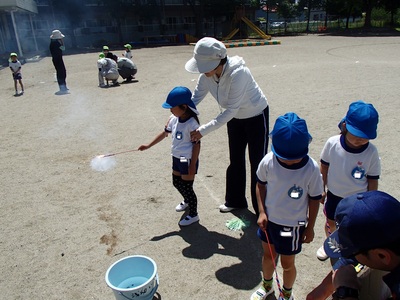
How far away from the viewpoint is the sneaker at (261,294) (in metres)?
2.44

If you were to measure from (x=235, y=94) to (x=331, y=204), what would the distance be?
1.21 meters

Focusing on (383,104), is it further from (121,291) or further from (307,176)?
(121,291)

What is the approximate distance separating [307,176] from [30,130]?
6.78 metres

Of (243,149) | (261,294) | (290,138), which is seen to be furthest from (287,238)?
(243,149)

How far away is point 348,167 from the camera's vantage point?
2.45 meters

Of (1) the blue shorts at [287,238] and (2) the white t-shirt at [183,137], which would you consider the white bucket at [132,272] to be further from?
(2) the white t-shirt at [183,137]

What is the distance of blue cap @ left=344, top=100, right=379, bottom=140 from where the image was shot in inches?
88.8

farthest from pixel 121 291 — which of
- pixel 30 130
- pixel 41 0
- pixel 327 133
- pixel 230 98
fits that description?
pixel 41 0

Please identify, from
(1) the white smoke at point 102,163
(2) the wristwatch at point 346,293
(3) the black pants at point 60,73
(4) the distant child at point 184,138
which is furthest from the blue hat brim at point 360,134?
(3) the black pants at point 60,73

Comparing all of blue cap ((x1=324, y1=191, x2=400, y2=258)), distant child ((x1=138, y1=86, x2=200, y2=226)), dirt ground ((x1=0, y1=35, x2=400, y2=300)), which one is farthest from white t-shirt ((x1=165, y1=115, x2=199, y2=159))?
blue cap ((x1=324, y1=191, x2=400, y2=258))

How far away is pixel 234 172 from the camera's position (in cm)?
359

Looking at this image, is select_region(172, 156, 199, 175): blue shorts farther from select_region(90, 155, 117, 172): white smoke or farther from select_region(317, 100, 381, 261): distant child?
select_region(90, 155, 117, 172): white smoke

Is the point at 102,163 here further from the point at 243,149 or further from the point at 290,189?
the point at 290,189

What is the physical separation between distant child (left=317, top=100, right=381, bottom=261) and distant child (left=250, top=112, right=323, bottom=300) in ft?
1.47
